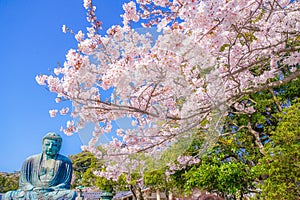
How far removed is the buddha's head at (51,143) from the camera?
7.04 m

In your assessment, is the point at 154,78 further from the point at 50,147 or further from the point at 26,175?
the point at 26,175

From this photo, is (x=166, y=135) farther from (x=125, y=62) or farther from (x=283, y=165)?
(x=283, y=165)

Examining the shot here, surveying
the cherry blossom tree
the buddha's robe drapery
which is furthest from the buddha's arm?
the cherry blossom tree

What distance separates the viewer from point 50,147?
23.1 ft

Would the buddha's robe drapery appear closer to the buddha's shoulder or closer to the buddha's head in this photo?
the buddha's shoulder

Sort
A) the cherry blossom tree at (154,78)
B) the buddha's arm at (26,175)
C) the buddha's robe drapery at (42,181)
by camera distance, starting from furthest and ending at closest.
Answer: the buddha's arm at (26,175) → the buddha's robe drapery at (42,181) → the cherry blossom tree at (154,78)

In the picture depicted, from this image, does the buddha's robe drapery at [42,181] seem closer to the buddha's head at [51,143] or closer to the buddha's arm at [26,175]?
the buddha's arm at [26,175]

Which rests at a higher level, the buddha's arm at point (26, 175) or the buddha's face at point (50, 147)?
the buddha's face at point (50, 147)

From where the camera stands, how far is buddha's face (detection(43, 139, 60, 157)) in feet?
23.1

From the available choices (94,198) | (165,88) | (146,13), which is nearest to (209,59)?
(165,88)

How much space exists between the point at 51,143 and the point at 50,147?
92 mm

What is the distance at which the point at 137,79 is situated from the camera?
272 cm

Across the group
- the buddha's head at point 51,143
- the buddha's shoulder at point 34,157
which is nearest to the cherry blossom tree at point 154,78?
the buddha's head at point 51,143

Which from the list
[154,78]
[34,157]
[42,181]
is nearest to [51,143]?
[34,157]
